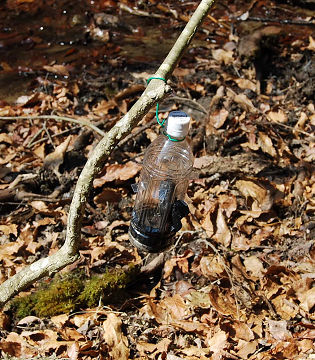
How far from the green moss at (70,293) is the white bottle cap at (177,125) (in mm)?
1231

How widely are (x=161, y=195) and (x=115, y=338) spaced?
1.12m

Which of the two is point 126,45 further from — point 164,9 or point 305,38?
point 305,38

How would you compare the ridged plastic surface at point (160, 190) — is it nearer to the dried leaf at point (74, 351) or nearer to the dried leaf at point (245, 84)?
the dried leaf at point (74, 351)

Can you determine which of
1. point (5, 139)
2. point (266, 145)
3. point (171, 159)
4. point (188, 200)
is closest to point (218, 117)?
point (266, 145)

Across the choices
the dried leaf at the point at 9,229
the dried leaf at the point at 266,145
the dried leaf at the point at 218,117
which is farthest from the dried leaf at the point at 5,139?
the dried leaf at the point at 266,145

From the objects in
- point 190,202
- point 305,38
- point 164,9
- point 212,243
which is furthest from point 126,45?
point 212,243

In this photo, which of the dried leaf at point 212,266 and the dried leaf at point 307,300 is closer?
the dried leaf at point 307,300

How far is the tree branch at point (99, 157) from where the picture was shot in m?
2.25

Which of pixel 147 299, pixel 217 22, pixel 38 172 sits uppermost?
pixel 217 22

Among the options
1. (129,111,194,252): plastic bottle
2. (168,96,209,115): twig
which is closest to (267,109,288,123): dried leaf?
(168,96,209,115): twig

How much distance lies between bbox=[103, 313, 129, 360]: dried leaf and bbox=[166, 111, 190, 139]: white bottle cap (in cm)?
137

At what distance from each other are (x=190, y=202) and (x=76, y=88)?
7.58ft

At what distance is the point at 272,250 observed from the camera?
3.33m

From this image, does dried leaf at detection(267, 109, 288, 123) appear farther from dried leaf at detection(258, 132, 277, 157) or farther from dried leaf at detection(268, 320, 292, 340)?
dried leaf at detection(268, 320, 292, 340)
